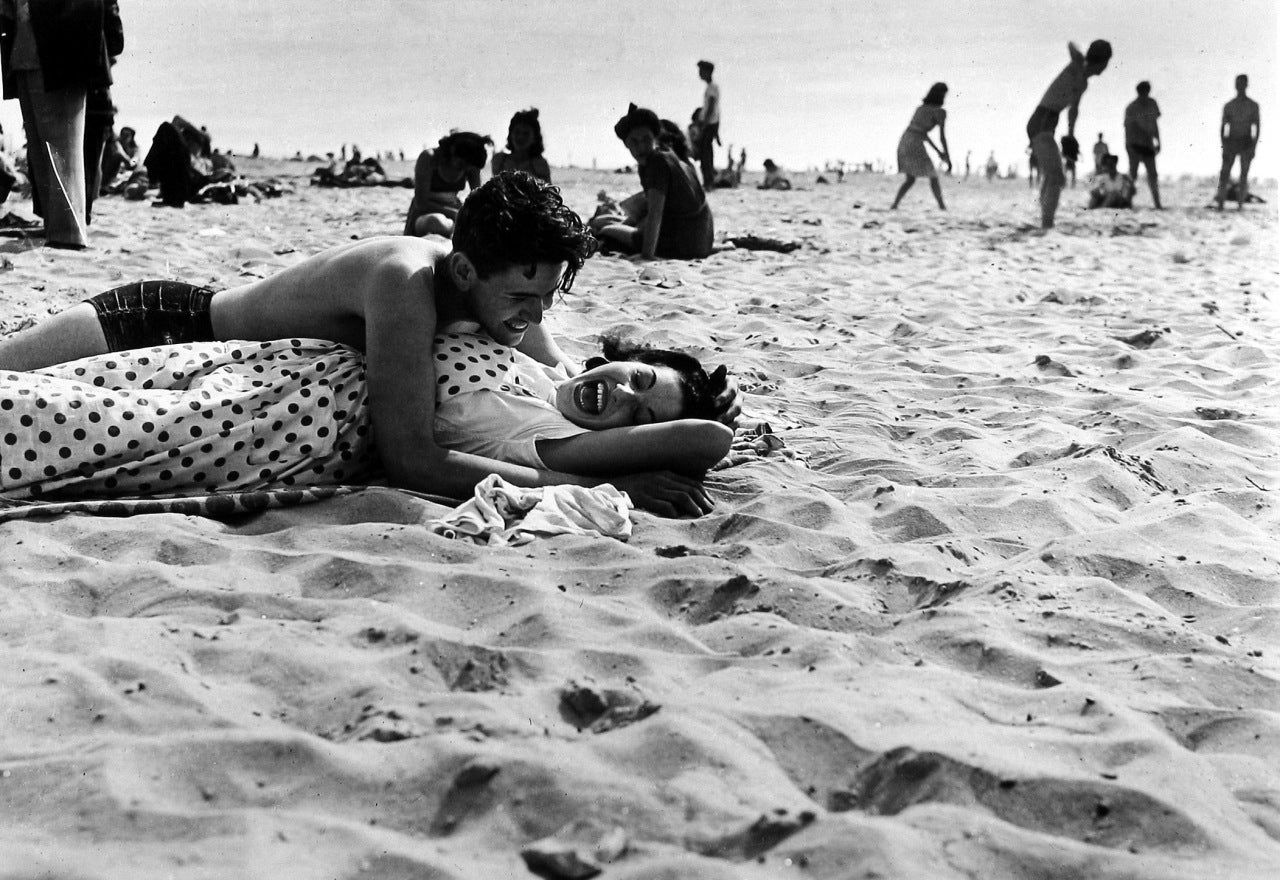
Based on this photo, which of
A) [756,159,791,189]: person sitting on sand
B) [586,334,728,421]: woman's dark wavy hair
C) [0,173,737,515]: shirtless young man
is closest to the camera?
[0,173,737,515]: shirtless young man

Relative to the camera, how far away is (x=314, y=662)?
2303 mm

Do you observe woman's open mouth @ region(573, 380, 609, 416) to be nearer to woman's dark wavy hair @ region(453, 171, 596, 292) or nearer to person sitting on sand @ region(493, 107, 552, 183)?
woman's dark wavy hair @ region(453, 171, 596, 292)

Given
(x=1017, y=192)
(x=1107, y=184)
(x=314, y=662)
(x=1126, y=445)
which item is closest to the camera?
(x=314, y=662)

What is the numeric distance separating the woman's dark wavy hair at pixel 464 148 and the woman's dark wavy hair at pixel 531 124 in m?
1.35

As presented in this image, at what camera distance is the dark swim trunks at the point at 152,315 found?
11.7ft

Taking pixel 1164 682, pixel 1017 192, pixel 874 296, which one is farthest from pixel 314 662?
pixel 1017 192

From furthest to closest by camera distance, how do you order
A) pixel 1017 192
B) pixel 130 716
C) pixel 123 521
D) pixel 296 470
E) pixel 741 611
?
pixel 1017 192
pixel 296 470
pixel 123 521
pixel 741 611
pixel 130 716

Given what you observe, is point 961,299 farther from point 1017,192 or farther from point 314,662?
point 1017,192

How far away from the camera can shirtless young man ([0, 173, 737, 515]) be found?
3.24 metres

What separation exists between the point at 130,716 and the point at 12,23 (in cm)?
661

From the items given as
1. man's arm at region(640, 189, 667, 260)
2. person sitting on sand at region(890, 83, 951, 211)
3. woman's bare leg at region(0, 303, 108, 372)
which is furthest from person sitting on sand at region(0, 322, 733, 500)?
person sitting on sand at region(890, 83, 951, 211)

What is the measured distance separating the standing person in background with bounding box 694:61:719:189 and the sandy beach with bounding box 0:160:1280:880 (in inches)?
476

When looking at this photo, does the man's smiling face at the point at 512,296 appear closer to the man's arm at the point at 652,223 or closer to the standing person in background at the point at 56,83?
the man's arm at the point at 652,223

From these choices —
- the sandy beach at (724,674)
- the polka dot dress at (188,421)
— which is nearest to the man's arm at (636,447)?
the sandy beach at (724,674)
